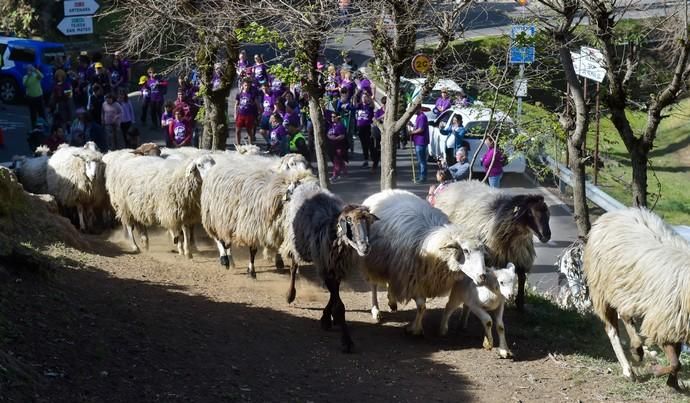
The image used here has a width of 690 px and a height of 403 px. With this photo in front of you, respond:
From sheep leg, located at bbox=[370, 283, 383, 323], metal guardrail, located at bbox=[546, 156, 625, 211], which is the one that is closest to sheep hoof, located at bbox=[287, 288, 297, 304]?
sheep leg, located at bbox=[370, 283, 383, 323]

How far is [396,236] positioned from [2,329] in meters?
4.97

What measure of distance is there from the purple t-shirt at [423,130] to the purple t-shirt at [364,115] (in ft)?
4.99

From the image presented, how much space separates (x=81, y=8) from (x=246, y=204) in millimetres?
12218

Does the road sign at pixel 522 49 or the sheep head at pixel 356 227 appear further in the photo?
the road sign at pixel 522 49

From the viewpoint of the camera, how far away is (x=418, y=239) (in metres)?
11.2

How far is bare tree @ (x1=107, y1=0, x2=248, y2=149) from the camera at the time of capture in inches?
586

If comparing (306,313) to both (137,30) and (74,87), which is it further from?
(74,87)

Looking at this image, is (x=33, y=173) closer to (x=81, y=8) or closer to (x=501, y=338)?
(x=81, y=8)

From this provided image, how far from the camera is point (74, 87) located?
2528cm

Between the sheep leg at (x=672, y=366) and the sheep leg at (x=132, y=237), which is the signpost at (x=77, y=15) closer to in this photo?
the sheep leg at (x=132, y=237)

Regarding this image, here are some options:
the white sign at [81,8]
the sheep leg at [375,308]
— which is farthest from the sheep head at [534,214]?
the white sign at [81,8]

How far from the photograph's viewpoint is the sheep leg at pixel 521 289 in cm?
1239

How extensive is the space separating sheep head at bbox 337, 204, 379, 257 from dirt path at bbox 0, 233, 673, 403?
115 centimetres

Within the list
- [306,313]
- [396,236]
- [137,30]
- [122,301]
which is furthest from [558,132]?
[137,30]
